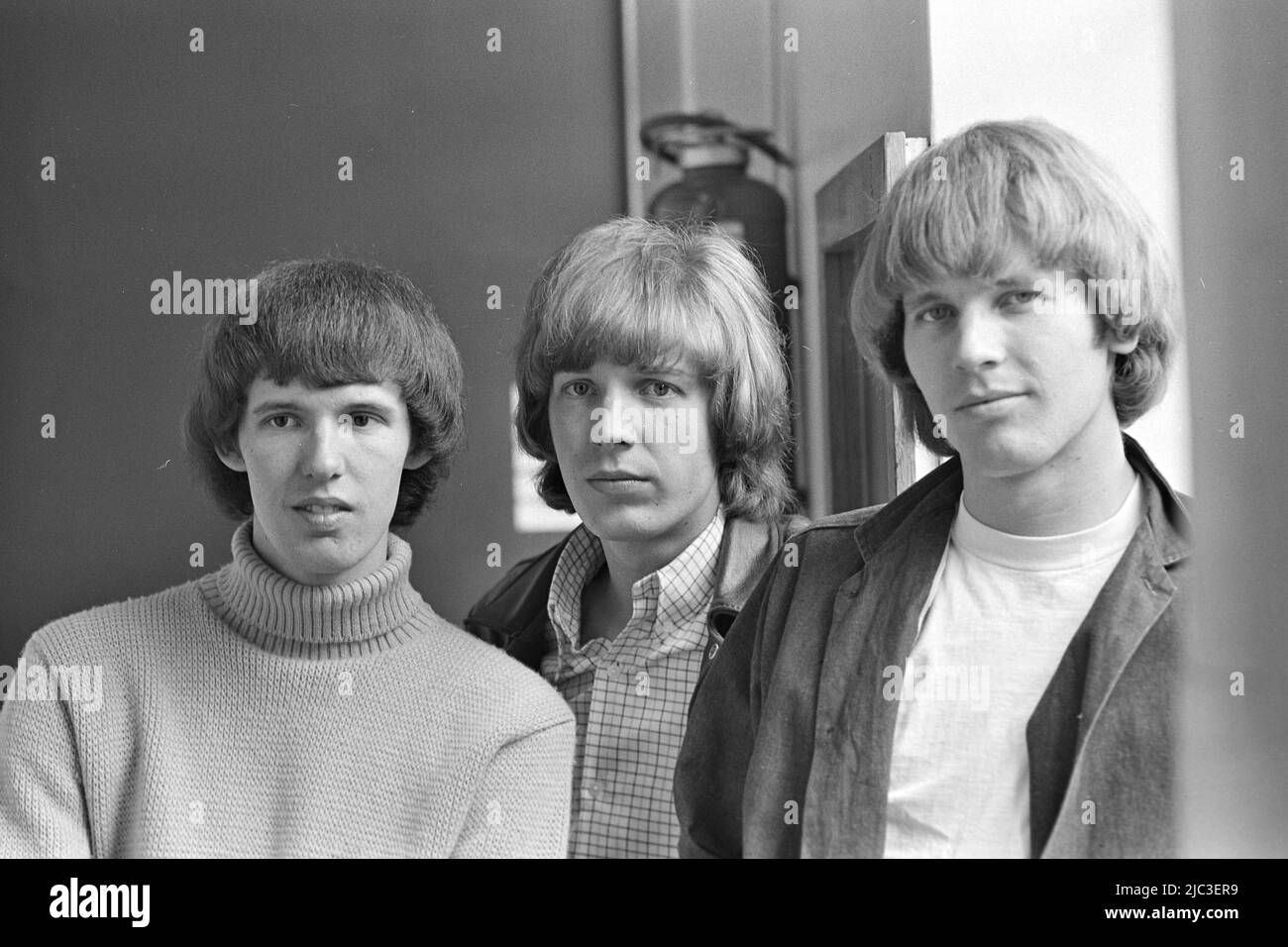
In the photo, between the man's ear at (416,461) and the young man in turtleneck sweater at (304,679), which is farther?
the man's ear at (416,461)

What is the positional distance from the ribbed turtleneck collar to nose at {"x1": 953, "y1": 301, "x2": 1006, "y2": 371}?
2.51ft

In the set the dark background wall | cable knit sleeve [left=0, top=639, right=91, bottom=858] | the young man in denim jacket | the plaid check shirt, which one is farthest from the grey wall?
cable knit sleeve [left=0, top=639, right=91, bottom=858]

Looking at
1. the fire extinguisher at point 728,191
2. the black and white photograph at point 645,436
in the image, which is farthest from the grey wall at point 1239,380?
the fire extinguisher at point 728,191

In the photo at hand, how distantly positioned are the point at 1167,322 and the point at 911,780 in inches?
25.7

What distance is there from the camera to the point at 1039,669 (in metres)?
1.67

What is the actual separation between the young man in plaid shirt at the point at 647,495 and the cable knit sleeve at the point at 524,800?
34 millimetres

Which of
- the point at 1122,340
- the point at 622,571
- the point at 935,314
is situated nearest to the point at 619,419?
the point at 622,571

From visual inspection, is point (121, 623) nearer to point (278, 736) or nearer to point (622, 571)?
point (278, 736)

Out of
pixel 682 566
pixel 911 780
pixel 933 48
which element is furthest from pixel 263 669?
pixel 933 48

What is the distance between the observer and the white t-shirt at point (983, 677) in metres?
1.65

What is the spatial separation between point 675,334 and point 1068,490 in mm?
519

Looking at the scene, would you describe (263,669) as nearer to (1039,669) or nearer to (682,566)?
(682,566)

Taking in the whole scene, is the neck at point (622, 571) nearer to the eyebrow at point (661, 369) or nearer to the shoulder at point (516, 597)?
the shoulder at point (516, 597)

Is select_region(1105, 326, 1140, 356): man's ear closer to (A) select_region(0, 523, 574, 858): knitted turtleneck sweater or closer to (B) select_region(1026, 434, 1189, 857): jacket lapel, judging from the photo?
(B) select_region(1026, 434, 1189, 857): jacket lapel
